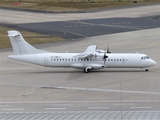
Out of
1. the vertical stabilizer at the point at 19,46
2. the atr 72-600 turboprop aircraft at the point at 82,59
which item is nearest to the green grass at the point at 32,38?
the vertical stabilizer at the point at 19,46

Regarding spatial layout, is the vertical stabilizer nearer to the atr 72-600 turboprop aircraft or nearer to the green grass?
the atr 72-600 turboprop aircraft

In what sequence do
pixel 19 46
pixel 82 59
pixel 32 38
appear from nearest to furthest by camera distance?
pixel 82 59
pixel 19 46
pixel 32 38

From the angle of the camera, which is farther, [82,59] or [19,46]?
[19,46]

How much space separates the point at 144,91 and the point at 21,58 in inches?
672

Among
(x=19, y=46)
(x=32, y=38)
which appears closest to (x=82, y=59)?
(x=19, y=46)

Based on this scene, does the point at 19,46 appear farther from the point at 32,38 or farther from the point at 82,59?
the point at 32,38

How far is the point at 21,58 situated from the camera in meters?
56.5

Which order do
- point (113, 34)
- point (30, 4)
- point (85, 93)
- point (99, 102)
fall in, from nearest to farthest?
point (99, 102) < point (85, 93) < point (113, 34) < point (30, 4)

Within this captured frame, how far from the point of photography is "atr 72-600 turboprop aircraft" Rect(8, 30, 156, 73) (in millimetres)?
55750

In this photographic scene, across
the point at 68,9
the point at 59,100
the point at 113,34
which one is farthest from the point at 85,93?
the point at 68,9

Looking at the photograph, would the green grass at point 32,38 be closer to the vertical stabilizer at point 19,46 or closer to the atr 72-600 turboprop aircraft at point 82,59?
the vertical stabilizer at point 19,46

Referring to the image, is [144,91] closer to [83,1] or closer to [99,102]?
[99,102]

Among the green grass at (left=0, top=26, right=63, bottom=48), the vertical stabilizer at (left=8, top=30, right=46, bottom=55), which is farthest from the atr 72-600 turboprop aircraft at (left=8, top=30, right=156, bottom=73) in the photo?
the green grass at (left=0, top=26, right=63, bottom=48)

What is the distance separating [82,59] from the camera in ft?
185
